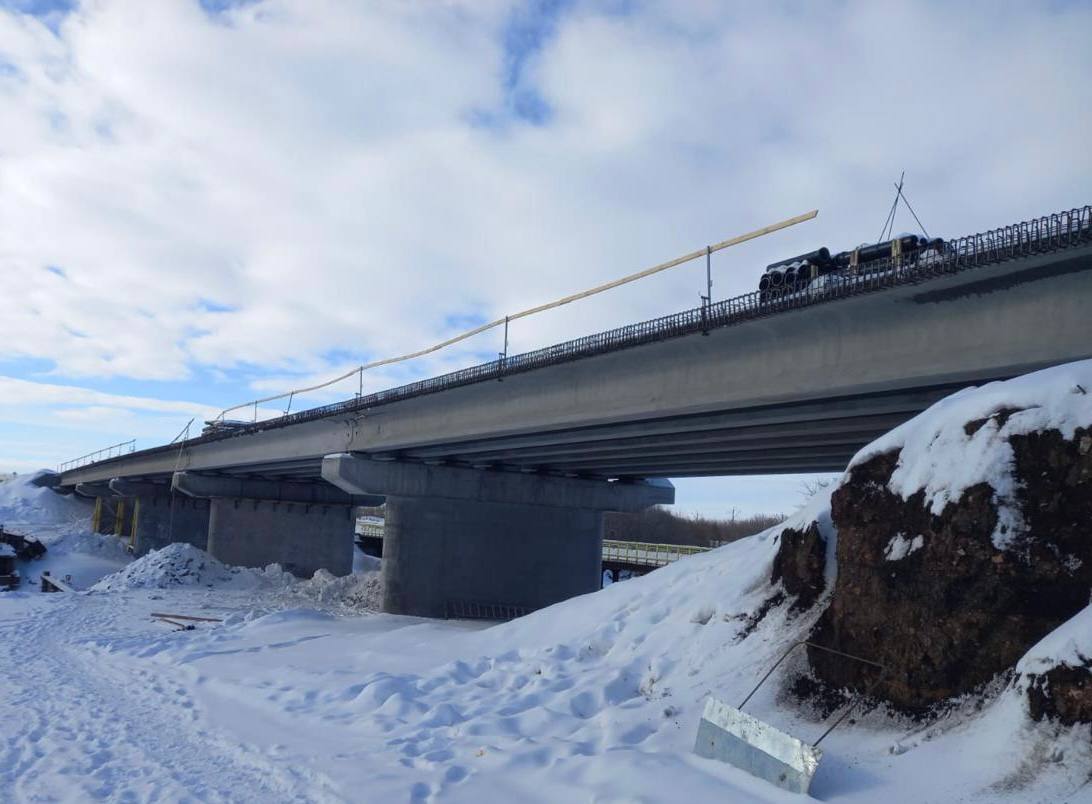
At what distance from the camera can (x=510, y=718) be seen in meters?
8.17

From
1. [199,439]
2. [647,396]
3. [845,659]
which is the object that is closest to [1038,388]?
[845,659]

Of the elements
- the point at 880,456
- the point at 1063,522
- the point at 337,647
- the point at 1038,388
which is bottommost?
the point at 337,647

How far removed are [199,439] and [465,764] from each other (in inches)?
1523

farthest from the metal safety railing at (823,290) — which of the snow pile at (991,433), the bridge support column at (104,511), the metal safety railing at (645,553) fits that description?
the bridge support column at (104,511)

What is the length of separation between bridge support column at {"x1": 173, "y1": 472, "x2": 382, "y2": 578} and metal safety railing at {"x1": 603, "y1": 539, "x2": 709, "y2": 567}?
1880 cm

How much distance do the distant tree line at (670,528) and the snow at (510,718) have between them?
8809 centimetres

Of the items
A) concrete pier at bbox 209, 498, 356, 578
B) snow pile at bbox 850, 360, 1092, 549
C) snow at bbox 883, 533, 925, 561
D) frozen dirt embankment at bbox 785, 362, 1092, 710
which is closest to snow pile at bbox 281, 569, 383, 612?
concrete pier at bbox 209, 498, 356, 578

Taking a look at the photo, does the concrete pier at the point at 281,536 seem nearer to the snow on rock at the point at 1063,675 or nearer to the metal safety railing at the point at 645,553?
the metal safety railing at the point at 645,553

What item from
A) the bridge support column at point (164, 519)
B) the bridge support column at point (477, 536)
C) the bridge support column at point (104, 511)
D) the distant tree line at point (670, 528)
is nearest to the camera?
the bridge support column at point (477, 536)

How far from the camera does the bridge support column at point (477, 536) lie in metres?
26.7

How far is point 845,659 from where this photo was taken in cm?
702

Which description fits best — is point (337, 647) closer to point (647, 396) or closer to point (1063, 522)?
point (647, 396)

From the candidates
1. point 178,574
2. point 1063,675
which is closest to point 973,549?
point 1063,675

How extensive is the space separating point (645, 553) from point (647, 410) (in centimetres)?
3839
